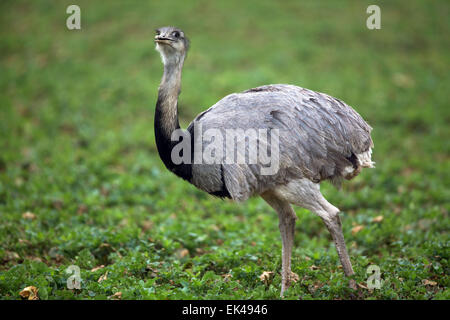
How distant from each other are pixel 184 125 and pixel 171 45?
469cm

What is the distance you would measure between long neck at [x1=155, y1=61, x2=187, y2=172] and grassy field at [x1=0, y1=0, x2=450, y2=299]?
3.66 ft

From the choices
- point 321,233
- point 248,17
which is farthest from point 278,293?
point 248,17

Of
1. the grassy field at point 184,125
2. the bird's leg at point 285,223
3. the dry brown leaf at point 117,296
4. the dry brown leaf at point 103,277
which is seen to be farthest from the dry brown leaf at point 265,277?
the dry brown leaf at point 103,277

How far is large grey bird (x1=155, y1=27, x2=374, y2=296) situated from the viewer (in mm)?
4113

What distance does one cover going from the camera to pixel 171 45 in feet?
14.1

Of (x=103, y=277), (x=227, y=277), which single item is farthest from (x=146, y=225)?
(x=227, y=277)

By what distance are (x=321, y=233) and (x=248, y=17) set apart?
8.66 metres

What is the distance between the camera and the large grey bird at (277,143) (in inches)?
162

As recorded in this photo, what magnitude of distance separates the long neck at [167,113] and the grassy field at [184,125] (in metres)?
1.11

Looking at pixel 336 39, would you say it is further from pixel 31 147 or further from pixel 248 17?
pixel 31 147

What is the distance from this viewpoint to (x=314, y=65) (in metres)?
11.2

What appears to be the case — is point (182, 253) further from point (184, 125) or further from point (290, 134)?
point (184, 125)

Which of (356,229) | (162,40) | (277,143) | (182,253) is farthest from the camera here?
(356,229)

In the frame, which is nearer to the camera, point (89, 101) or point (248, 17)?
point (89, 101)
